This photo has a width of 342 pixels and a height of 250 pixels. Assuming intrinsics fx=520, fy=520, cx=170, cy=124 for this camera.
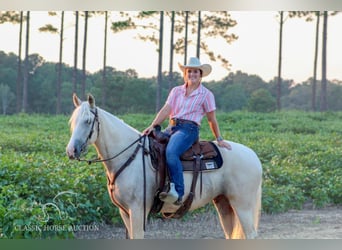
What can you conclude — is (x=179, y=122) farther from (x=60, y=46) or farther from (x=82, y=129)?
(x=60, y=46)

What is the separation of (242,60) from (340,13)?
3.24 feet

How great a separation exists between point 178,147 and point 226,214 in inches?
31.9

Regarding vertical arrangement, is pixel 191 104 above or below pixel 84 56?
below

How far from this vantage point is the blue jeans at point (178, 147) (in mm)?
3824

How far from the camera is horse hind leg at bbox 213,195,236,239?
426 centimetres

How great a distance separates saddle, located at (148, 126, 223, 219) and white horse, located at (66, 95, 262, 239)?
4 cm

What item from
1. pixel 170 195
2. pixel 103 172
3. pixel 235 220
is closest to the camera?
pixel 170 195

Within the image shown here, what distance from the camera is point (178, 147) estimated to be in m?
3.87

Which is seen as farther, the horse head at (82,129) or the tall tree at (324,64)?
the tall tree at (324,64)

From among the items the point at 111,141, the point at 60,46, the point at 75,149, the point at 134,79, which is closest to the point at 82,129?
the point at 75,149

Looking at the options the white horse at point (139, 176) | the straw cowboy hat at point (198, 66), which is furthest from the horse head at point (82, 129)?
the straw cowboy hat at point (198, 66)

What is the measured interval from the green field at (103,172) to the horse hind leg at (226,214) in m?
0.70

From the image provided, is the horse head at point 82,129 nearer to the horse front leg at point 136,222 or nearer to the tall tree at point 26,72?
the horse front leg at point 136,222

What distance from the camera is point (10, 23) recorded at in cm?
479
